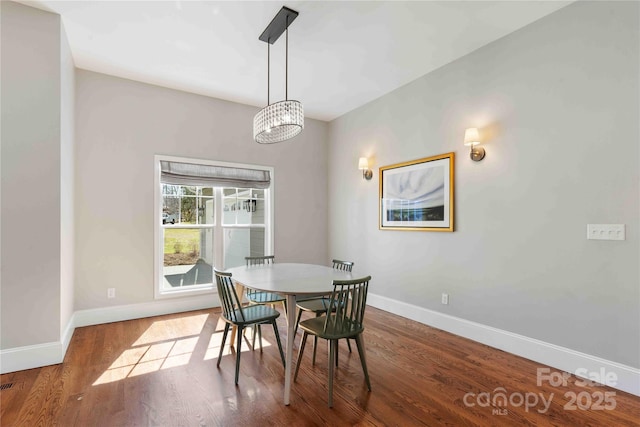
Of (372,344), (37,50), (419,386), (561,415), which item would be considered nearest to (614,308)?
(561,415)

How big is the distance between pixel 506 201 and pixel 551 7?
5.45 ft

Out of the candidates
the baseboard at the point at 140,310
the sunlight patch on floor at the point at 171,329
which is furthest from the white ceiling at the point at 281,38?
the sunlight patch on floor at the point at 171,329

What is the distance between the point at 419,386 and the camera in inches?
92.6

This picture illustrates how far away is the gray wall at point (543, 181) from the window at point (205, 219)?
2.26m

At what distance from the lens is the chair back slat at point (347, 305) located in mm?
2121

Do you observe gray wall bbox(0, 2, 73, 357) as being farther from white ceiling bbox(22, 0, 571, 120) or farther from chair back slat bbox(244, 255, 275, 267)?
chair back slat bbox(244, 255, 275, 267)

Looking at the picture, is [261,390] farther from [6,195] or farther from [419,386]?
[6,195]

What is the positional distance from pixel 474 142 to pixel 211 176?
3289 millimetres

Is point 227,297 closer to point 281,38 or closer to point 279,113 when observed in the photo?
point 279,113

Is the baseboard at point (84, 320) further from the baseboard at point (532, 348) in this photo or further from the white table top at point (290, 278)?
the baseboard at point (532, 348)

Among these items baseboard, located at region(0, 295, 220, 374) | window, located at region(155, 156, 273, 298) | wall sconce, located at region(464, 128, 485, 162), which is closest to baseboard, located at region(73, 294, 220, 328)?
baseboard, located at region(0, 295, 220, 374)

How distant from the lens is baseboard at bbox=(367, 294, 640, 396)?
90.6 inches

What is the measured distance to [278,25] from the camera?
279 centimetres

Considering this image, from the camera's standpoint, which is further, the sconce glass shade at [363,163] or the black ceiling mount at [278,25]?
the sconce glass shade at [363,163]
